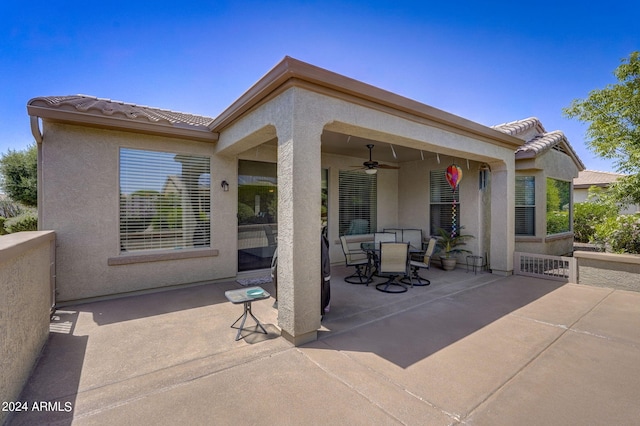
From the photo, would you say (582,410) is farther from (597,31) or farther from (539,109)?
(539,109)

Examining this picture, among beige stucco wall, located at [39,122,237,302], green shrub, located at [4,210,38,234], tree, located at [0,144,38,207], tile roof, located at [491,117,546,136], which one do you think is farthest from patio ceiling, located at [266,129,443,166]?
tree, located at [0,144,38,207]

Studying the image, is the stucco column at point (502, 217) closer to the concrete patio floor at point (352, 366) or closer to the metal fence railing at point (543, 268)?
the metal fence railing at point (543, 268)

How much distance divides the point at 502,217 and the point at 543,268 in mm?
1591

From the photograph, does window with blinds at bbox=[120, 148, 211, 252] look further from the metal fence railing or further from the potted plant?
the metal fence railing

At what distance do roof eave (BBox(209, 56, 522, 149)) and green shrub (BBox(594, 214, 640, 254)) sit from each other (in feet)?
15.0

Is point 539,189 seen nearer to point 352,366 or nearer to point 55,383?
point 352,366

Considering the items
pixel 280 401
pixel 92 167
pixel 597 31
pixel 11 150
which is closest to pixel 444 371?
pixel 280 401

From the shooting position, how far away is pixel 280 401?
101 inches

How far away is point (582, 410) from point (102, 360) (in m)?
5.00

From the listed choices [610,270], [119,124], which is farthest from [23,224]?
[610,270]

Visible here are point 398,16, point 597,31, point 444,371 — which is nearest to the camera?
point 444,371

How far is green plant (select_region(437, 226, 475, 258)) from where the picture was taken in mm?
8406

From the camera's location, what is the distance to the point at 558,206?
9.88m

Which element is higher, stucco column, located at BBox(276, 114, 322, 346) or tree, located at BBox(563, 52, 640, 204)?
tree, located at BBox(563, 52, 640, 204)
